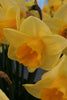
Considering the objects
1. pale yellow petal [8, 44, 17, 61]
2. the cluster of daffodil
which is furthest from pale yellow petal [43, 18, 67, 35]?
pale yellow petal [8, 44, 17, 61]

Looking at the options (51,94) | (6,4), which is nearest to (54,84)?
(51,94)

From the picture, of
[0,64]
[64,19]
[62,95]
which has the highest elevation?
[64,19]

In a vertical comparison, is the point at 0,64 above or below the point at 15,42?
below

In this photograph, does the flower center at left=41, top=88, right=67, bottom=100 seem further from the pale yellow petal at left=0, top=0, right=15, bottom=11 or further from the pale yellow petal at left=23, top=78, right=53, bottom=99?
the pale yellow petal at left=0, top=0, right=15, bottom=11

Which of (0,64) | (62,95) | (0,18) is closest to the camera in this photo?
(62,95)

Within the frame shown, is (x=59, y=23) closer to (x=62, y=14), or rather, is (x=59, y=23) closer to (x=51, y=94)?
(x=62, y=14)

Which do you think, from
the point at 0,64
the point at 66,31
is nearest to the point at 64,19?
the point at 66,31

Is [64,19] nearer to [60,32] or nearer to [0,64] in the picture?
[60,32]
